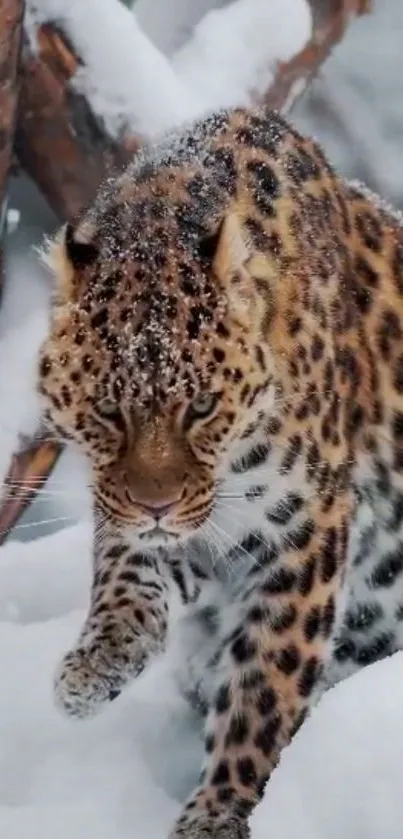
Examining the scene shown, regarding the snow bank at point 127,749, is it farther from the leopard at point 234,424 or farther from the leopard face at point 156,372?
the leopard face at point 156,372

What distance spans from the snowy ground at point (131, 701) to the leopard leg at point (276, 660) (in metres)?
0.19

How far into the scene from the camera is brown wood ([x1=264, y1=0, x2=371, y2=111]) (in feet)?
20.0

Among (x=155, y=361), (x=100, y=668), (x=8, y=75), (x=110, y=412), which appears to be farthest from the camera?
(x=8, y=75)

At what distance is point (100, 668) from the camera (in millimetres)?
3965

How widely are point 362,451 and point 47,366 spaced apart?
2.89ft

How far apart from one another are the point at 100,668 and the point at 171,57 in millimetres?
3241

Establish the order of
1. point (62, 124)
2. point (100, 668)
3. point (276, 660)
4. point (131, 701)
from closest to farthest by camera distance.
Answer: point (276, 660) < point (100, 668) < point (131, 701) < point (62, 124)

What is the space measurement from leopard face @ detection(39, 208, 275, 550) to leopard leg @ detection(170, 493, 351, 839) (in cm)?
35

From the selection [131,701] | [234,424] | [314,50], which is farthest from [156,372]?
[314,50]

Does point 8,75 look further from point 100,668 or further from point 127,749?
point 127,749

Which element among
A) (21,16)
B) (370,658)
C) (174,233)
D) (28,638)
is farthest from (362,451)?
(21,16)

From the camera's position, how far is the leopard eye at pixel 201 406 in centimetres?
315

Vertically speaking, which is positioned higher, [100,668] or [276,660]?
[276,660]

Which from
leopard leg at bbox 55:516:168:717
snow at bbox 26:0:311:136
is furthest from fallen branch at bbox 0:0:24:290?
leopard leg at bbox 55:516:168:717
